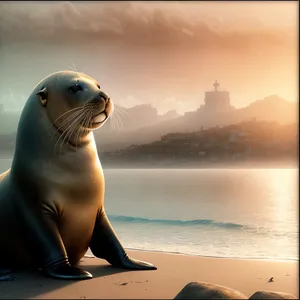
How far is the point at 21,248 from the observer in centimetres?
411

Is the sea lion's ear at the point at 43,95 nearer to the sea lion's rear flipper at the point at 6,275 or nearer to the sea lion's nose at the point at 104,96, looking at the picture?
the sea lion's nose at the point at 104,96

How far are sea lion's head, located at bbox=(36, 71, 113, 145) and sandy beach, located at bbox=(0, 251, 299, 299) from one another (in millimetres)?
1084

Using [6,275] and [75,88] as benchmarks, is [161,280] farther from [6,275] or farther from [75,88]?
[75,88]

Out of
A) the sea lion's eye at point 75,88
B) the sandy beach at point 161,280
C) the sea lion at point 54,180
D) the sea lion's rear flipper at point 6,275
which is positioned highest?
the sea lion's eye at point 75,88

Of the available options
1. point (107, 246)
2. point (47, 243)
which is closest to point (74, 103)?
point (47, 243)

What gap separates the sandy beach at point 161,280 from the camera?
3580 millimetres

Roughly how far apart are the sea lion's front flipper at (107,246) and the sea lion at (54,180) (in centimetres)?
11

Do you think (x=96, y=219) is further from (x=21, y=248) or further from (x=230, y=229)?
(x=230, y=229)

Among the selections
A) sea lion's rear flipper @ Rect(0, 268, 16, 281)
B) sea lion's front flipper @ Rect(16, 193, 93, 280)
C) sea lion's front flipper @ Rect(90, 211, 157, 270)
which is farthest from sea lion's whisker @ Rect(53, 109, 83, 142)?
sea lion's rear flipper @ Rect(0, 268, 16, 281)

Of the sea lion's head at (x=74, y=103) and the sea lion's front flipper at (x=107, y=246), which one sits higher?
the sea lion's head at (x=74, y=103)

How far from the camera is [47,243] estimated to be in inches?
154

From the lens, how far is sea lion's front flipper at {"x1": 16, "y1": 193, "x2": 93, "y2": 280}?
3891 millimetres

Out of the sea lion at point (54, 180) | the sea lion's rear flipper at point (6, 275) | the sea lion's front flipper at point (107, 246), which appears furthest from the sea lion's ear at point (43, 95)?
the sea lion's rear flipper at point (6, 275)

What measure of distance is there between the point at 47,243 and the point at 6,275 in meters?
0.41
